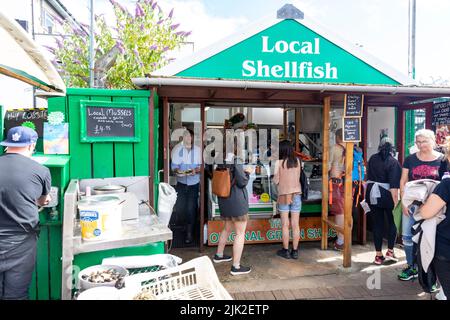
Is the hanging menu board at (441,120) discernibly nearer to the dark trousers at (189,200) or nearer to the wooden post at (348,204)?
the wooden post at (348,204)

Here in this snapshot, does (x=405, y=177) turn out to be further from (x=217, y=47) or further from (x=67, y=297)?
(x=67, y=297)

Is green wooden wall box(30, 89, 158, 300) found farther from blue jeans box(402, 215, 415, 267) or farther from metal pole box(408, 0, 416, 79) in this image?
metal pole box(408, 0, 416, 79)

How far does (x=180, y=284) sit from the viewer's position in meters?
2.21

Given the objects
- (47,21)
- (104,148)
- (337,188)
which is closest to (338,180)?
(337,188)

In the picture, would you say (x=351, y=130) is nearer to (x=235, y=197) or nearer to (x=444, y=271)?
(x=235, y=197)

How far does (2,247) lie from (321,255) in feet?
13.3

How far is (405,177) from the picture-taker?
388cm

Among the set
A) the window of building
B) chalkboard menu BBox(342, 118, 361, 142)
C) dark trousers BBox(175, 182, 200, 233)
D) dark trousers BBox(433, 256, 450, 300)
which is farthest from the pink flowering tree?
dark trousers BBox(433, 256, 450, 300)

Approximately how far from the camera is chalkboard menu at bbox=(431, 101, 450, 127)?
4.71 meters

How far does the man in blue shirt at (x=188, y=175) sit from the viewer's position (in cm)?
519

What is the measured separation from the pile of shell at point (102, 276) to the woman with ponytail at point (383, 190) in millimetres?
3581

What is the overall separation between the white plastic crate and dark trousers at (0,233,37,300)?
1051 mm
